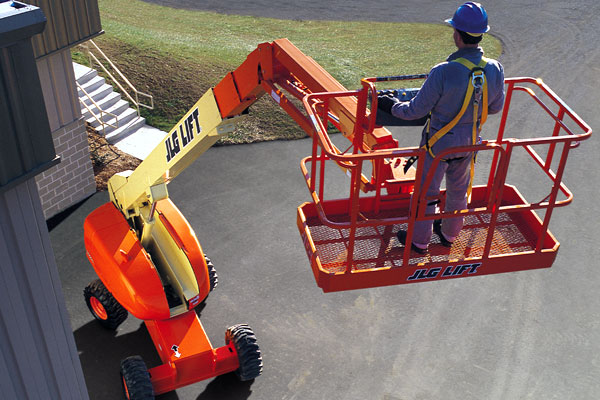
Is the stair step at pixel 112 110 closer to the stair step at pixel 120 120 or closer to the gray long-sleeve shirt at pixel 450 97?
the stair step at pixel 120 120

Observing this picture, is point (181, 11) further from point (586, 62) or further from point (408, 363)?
point (408, 363)

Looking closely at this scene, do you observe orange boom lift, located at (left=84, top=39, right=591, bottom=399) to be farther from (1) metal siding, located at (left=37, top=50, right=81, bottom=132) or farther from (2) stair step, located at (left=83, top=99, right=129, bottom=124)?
(2) stair step, located at (left=83, top=99, right=129, bottom=124)

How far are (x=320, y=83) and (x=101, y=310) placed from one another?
6.77 metres

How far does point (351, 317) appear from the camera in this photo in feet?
42.1

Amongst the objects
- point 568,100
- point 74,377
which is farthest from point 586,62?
point 74,377

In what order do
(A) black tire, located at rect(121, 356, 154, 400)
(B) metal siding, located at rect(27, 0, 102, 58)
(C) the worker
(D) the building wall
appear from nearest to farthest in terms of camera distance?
1. (C) the worker
2. (A) black tire, located at rect(121, 356, 154, 400)
3. (B) metal siding, located at rect(27, 0, 102, 58)
4. (D) the building wall

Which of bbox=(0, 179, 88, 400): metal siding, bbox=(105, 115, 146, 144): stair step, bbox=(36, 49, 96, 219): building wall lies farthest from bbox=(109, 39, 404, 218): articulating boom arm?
bbox=(105, 115, 146, 144): stair step

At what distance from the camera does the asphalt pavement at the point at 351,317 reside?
1157 cm

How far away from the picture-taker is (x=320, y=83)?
8.02m

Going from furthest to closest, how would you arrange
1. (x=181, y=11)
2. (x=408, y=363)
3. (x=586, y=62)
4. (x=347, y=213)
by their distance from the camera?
(x=181, y=11)
(x=586, y=62)
(x=408, y=363)
(x=347, y=213)

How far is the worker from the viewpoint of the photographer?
6973mm

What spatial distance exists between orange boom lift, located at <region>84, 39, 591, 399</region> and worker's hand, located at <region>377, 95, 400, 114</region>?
0.16 meters

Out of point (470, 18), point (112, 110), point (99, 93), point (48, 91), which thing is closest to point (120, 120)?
point (112, 110)

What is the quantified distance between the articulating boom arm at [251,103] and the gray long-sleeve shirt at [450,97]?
0.46m
